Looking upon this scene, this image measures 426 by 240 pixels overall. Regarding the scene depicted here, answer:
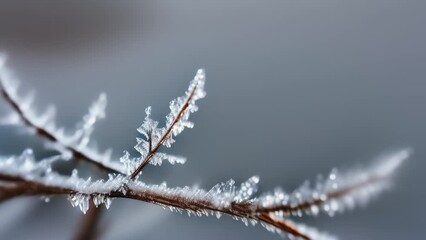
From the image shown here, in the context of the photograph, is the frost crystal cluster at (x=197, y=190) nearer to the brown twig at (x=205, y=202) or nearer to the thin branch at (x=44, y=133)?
the brown twig at (x=205, y=202)

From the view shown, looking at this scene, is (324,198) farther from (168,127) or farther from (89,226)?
(89,226)

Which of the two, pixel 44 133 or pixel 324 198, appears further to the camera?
pixel 44 133

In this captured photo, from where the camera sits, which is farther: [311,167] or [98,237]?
[311,167]

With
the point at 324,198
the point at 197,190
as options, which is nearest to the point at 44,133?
the point at 197,190

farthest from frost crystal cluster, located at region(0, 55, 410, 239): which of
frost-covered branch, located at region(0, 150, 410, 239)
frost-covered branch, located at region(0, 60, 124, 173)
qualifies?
frost-covered branch, located at region(0, 60, 124, 173)

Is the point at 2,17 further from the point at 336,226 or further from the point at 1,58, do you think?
the point at 336,226

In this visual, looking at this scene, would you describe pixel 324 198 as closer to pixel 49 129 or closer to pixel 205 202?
pixel 205 202

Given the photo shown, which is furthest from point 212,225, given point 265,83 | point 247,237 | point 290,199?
point 290,199

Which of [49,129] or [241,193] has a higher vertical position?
[49,129]
